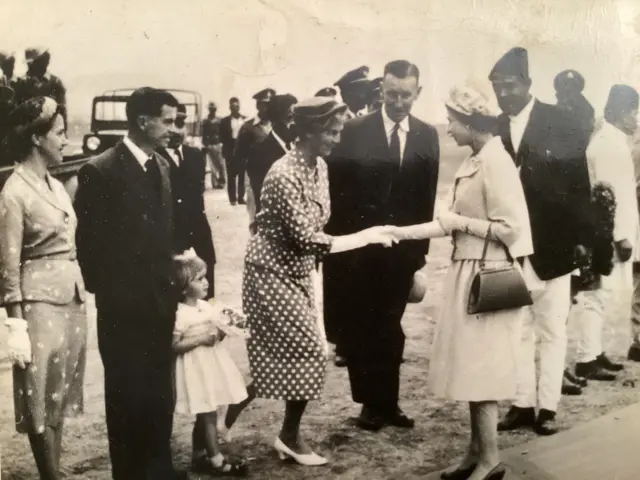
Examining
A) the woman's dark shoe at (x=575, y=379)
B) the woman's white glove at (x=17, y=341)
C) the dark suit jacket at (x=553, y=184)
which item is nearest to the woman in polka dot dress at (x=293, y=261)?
the woman's white glove at (x=17, y=341)

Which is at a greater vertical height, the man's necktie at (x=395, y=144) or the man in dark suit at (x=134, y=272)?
the man's necktie at (x=395, y=144)

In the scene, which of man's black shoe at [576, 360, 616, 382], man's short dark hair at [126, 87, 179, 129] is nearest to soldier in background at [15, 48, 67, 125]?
man's short dark hair at [126, 87, 179, 129]

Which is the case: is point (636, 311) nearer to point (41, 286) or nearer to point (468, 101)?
point (468, 101)

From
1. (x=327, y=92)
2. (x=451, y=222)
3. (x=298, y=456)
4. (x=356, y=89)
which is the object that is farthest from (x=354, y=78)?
(x=298, y=456)

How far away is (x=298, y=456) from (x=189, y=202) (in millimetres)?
1194

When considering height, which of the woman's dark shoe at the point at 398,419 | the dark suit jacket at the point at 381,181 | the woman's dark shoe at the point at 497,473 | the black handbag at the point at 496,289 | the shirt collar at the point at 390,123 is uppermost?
the shirt collar at the point at 390,123

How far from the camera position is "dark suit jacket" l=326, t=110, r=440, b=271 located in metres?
3.17

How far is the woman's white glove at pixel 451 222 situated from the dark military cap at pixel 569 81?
89 centimetres

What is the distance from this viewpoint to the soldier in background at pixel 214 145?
9.66 ft

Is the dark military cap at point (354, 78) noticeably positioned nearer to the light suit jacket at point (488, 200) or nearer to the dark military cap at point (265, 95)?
the dark military cap at point (265, 95)

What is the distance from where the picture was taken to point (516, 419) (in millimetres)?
3666

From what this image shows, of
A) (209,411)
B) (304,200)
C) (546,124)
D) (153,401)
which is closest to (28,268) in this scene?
(153,401)

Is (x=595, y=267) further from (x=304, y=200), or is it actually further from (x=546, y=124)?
(x=304, y=200)

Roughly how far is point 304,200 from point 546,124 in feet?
4.42
